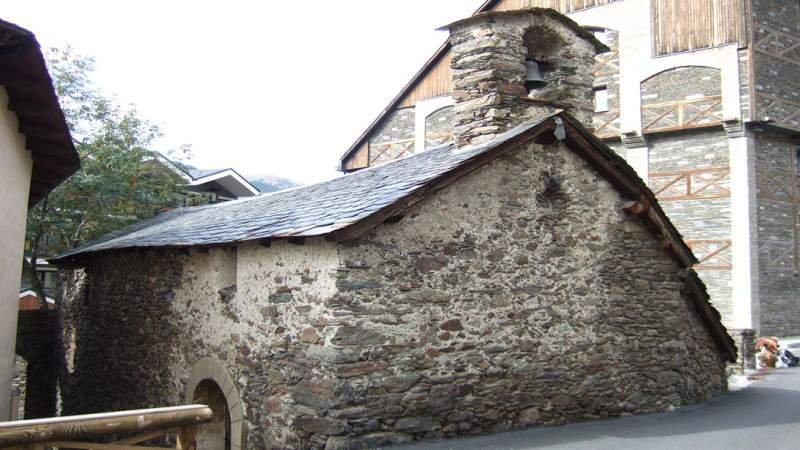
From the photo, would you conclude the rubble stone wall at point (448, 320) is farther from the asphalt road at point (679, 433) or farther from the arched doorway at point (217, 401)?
the asphalt road at point (679, 433)

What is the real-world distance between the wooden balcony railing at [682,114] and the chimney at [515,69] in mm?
10417

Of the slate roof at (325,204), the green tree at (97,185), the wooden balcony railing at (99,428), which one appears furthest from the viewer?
the green tree at (97,185)

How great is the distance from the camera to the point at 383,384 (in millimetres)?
6434

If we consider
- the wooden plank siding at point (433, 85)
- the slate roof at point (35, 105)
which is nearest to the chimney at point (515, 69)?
the slate roof at point (35, 105)

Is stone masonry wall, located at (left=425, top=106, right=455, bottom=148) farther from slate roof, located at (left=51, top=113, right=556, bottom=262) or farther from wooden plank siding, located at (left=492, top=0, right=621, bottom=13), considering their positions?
slate roof, located at (left=51, top=113, right=556, bottom=262)

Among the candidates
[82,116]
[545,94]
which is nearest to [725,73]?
[545,94]

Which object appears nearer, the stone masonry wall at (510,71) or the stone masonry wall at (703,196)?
the stone masonry wall at (510,71)

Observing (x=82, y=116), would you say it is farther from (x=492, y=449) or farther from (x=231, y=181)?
(x=492, y=449)

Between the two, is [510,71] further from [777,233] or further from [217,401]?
[777,233]

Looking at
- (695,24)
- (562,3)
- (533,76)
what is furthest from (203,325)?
(562,3)

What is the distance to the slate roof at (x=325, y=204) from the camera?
6.59 meters

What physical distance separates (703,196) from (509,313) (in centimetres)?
1310

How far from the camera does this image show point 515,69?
338 inches

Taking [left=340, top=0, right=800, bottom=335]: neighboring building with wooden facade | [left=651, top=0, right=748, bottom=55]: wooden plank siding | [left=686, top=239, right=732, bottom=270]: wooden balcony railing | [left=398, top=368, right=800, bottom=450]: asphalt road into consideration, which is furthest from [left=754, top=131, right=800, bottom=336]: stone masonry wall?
[left=398, top=368, right=800, bottom=450]: asphalt road
